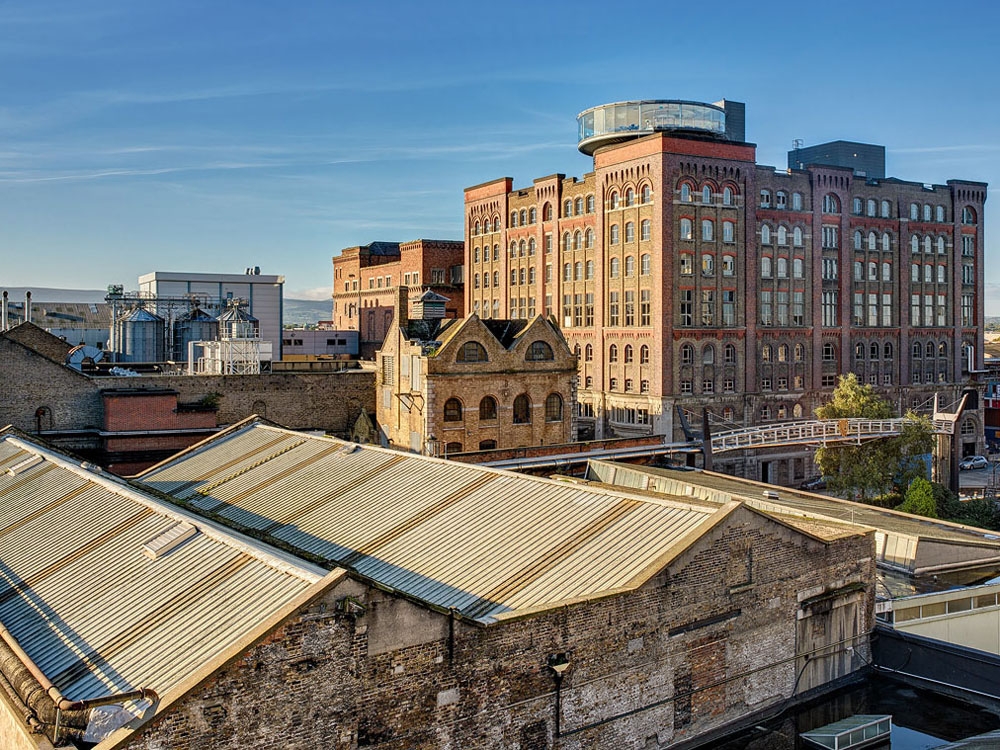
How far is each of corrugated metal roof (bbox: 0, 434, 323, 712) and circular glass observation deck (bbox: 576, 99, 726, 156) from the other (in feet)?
186

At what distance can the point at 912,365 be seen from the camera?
75.9 metres

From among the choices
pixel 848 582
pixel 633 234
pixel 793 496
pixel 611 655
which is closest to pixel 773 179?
pixel 633 234

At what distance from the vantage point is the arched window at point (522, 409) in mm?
46844

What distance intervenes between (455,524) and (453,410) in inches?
980

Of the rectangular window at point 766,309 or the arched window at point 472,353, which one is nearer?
the arched window at point 472,353

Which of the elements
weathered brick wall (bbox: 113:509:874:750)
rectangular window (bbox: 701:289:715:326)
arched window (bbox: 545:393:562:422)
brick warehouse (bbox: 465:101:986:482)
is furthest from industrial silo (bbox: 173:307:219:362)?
weathered brick wall (bbox: 113:509:874:750)

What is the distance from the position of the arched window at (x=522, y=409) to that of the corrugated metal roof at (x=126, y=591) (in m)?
26.4

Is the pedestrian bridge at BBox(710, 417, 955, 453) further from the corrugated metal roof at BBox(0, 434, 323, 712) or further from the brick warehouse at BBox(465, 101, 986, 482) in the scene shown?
the corrugated metal roof at BBox(0, 434, 323, 712)

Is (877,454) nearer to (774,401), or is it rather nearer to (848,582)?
(774,401)

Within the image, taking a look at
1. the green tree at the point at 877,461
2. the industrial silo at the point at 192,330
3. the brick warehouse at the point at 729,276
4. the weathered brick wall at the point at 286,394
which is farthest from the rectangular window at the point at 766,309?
the industrial silo at the point at 192,330

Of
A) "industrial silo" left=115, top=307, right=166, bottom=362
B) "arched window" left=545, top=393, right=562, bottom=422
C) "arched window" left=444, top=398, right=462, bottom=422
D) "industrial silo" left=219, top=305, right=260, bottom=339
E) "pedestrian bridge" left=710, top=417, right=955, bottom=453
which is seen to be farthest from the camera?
"industrial silo" left=115, top=307, right=166, bottom=362

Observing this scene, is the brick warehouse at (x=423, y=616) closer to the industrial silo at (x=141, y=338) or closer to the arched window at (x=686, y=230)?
the industrial silo at (x=141, y=338)

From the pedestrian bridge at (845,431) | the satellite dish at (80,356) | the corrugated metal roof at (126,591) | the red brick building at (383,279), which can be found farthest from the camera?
the red brick building at (383,279)

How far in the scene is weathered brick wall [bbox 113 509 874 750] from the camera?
473 inches
